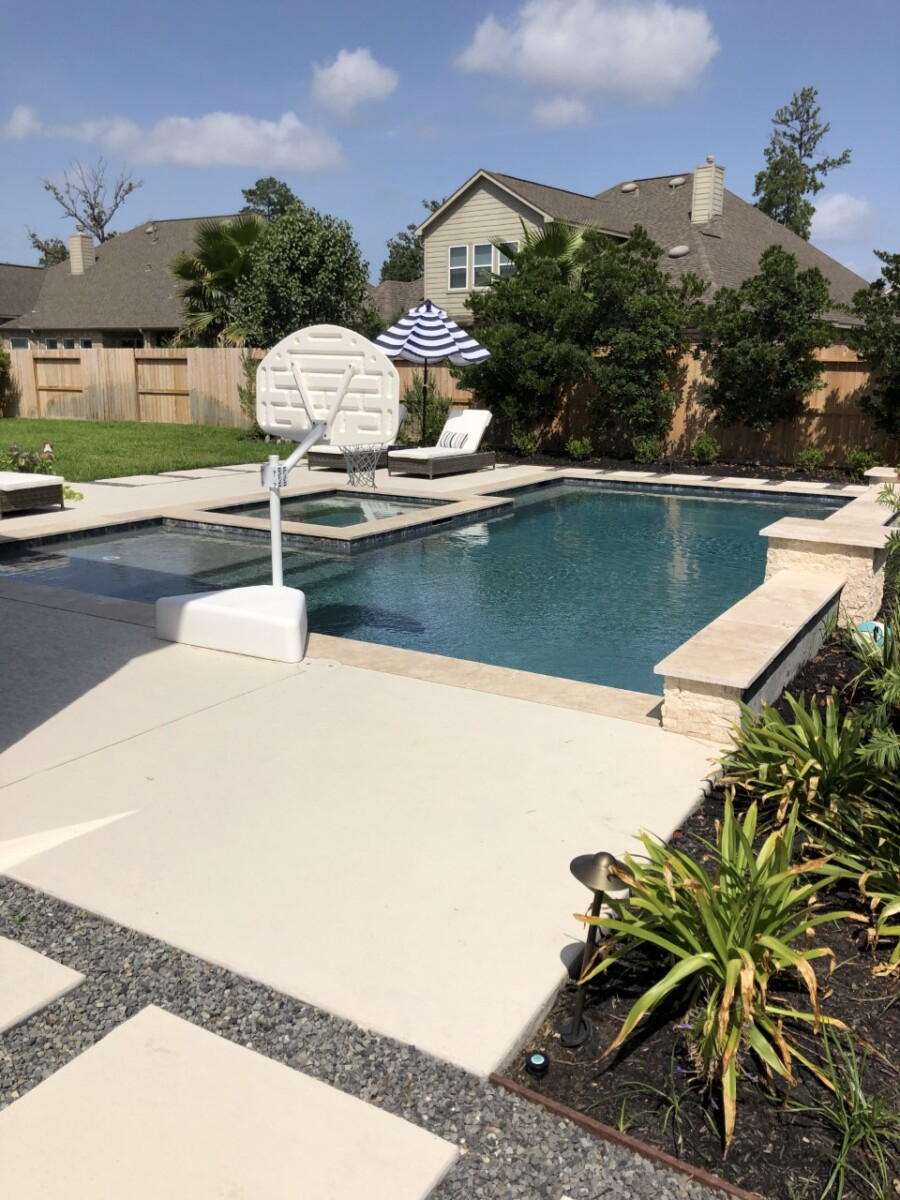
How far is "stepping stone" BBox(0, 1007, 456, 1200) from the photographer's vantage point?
2174mm

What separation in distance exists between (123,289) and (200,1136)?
34.8 meters

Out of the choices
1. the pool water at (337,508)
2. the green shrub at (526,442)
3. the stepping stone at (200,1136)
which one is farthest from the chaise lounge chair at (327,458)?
the stepping stone at (200,1136)

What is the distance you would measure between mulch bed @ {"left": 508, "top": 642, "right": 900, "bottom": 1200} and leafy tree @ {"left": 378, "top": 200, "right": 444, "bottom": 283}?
2311 inches

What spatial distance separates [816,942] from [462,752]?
6.53 ft

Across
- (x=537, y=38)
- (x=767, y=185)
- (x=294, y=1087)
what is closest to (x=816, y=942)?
(x=294, y=1087)

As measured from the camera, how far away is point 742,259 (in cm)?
2530

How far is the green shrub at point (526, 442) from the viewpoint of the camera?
19125 millimetres

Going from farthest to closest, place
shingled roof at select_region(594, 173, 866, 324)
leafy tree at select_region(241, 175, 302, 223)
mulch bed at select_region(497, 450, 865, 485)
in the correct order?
leafy tree at select_region(241, 175, 302, 223)
shingled roof at select_region(594, 173, 866, 324)
mulch bed at select_region(497, 450, 865, 485)

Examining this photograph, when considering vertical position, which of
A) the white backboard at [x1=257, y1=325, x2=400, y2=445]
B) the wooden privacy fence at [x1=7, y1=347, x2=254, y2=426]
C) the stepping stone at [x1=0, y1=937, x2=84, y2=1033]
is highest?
the wooden privacy fence at [x1=7, y1=347, x2=254, y2=426]

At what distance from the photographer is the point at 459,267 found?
2698 cm

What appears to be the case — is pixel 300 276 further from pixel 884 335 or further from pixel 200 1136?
pixel 200 1136

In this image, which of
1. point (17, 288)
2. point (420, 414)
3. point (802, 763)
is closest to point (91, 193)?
point (17, 288)

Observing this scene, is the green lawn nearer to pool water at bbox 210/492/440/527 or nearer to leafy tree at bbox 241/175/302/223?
pool water at bbox 210/492/440/527

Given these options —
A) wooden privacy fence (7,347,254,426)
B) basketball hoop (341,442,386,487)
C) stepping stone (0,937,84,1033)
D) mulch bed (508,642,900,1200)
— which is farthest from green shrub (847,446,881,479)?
stepping stone (0,937,84,1033)
